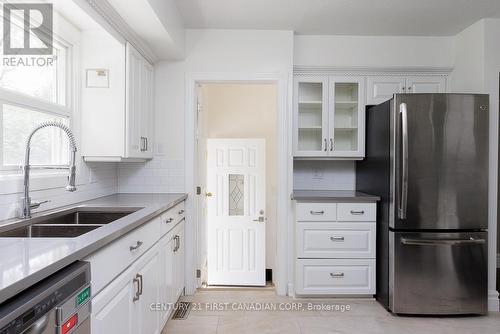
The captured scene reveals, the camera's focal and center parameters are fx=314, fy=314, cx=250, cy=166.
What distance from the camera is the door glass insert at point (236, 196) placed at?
12.7ft

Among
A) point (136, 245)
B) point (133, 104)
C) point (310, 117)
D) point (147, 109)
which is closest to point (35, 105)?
point (133, 104)

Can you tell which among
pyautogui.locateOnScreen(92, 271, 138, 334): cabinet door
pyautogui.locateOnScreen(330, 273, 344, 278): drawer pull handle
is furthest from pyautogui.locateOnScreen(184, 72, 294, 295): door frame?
pyautogui.locateOnScreen(92, 271, 138, 334): cabinet door

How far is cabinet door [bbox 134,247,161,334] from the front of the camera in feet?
5.42

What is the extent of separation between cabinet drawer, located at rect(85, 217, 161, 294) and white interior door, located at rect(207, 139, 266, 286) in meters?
2.00

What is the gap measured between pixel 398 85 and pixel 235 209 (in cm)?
225

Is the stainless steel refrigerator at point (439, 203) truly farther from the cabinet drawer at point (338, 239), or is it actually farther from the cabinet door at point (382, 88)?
the cabinet door at point (382, 88)

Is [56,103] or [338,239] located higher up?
[56,103]

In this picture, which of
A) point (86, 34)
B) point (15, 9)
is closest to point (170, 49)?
point (86, 34)

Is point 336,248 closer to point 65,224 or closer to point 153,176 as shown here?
point 153,176

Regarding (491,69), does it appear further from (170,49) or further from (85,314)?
(85,314)

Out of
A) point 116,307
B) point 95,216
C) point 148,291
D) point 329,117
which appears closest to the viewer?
point 116,307

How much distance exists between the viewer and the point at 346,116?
322cm

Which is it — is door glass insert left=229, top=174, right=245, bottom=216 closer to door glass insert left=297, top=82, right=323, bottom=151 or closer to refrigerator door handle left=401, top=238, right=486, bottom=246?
door glass insert left=297, top=82, right=323, bottom=151

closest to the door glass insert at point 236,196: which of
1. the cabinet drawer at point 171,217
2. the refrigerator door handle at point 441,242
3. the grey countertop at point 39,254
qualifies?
the cabinet drawer at point 171,217
